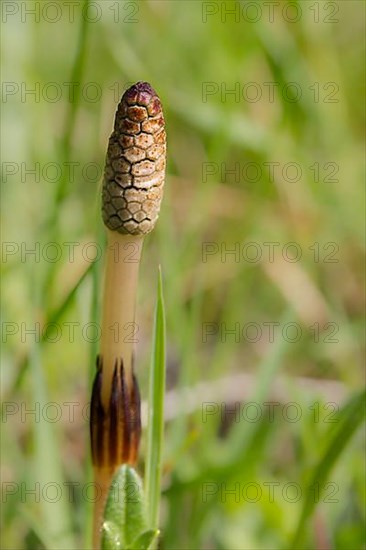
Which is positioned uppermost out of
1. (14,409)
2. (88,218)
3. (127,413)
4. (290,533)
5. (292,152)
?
(292,152)

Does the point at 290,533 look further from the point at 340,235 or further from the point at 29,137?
the point at 29,137

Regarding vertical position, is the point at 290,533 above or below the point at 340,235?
below

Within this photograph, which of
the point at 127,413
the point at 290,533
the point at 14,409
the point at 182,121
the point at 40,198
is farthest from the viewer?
the point at 182,121

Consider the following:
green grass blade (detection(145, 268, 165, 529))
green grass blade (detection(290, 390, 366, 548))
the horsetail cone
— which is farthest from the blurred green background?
the horsetail cone

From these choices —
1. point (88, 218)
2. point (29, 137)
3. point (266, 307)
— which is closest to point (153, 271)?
point (88, 218)

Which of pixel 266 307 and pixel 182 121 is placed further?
pixel 182 121
